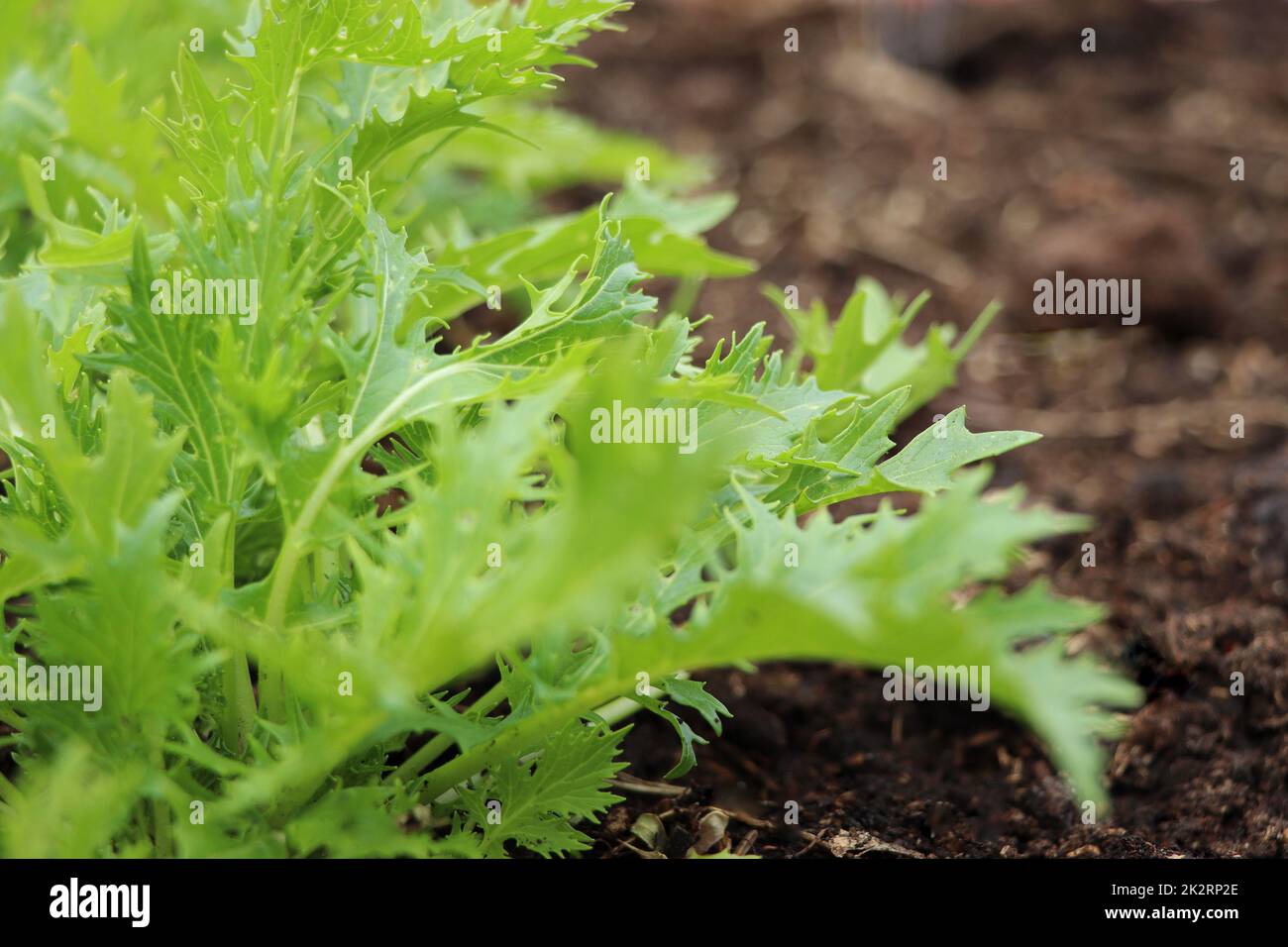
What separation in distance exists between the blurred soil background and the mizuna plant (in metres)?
0.40

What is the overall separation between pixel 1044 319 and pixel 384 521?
8.06 ft

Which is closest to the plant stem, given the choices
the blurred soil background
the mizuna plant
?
the mizuna plant

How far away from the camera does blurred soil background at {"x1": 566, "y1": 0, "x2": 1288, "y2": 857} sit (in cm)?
177

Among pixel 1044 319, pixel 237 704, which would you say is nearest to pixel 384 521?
pixel 237 704

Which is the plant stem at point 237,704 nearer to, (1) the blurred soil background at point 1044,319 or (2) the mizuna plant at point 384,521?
(2) the mizuna plant at point 384,521

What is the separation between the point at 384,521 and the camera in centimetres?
119

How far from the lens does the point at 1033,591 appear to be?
0.98m

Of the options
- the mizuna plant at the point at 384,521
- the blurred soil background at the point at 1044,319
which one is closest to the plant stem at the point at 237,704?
the mizuna plant at the point at 384,521

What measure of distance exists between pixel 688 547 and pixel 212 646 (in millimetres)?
497

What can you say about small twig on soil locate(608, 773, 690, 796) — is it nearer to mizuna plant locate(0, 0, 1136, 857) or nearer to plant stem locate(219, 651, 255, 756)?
mizuna plant locate(0, 0, 1136, 857)

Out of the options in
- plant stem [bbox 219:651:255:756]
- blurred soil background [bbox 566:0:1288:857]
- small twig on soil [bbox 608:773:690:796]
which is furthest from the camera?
blurred soil background [bbox 566:0:1288:857]
